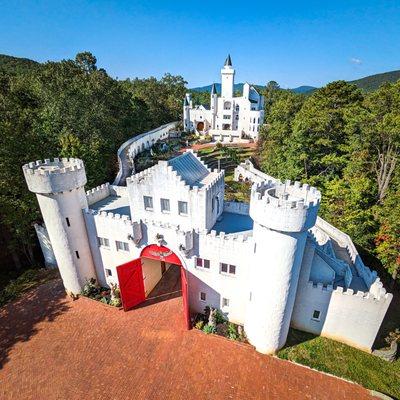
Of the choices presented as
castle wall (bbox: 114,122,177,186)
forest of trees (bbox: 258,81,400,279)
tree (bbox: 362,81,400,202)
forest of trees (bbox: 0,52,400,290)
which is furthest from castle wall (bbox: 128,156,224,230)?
tree (bbox: 362,81,400,202)

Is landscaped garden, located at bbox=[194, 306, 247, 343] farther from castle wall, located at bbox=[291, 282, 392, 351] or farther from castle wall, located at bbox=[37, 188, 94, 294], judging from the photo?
castle wall, located at bbox=[37, 188, 94, 294]

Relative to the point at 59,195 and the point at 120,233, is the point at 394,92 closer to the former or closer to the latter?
the point at 120,233

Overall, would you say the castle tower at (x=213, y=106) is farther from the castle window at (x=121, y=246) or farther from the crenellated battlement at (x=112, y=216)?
the castle window at (x=121, y=246)

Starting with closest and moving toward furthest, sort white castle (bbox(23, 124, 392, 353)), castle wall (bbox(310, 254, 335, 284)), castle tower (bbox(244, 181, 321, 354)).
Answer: castle tower (bbox(244, 181, 321, 354)) < white castle (bbox(23, 124, 392, 353)) < castle wall (bbox(310, 254, 335, 284))

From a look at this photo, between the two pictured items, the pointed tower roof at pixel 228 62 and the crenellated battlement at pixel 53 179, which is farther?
the pointed tower roof at pixel 228 62

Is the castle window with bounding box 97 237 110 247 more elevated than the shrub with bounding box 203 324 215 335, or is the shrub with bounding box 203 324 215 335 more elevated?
the castle window with bounding box 97 237 110 247

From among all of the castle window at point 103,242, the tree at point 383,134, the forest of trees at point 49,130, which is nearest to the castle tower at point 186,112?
the forest of trees at point 49,130

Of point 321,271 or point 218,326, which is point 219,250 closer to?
point 218,326
